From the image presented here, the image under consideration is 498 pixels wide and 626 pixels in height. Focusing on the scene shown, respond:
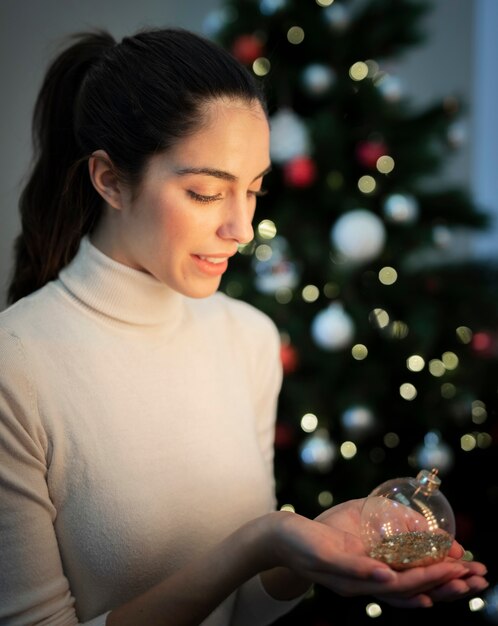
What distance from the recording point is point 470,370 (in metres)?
2.44

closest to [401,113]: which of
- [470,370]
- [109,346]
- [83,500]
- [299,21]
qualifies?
[299,21]

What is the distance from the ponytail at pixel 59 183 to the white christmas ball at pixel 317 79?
887mm

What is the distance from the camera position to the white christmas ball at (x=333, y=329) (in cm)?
211

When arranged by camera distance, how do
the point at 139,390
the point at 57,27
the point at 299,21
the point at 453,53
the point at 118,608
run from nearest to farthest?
the point at 118,608, the point at 139,390, the point at 299,21, the point at 57,27, the point at 453,53

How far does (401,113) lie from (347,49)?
0.23m

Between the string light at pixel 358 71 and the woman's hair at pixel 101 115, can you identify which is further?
the string light at pixel 358 71

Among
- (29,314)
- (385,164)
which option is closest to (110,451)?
(29,314)

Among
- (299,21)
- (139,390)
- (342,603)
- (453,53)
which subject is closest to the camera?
(139,390)

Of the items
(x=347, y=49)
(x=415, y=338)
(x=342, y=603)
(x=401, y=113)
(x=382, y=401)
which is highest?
(x=347, y=49)

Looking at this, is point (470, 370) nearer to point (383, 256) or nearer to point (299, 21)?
point (383, 256)

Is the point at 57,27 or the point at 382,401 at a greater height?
the point at 57,27

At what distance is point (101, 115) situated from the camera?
1.25 m

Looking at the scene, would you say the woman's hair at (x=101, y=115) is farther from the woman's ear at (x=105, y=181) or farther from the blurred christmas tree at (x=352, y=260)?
the blurred christmas tree at (x=352, y=260)

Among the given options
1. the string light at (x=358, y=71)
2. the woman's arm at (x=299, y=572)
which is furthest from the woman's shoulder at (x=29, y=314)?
the string light at (x=358, y=71)
